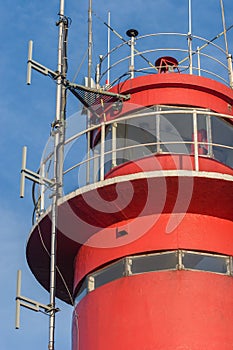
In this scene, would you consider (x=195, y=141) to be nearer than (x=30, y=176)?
Yes

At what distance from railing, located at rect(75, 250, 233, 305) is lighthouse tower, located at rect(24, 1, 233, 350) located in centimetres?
2

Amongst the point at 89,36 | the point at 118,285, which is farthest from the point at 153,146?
the point at 89,36

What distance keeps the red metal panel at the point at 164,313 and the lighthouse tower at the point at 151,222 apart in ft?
0.06

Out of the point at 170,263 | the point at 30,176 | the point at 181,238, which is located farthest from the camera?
the point at 30,176

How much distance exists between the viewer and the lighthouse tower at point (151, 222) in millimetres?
16500

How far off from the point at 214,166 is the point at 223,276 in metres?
2.53

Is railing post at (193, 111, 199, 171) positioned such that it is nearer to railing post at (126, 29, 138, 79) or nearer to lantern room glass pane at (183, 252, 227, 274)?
lantern room glass pane at (183, 252, 227, 274)

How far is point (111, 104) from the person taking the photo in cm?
1984

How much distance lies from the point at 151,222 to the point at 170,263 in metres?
0.98

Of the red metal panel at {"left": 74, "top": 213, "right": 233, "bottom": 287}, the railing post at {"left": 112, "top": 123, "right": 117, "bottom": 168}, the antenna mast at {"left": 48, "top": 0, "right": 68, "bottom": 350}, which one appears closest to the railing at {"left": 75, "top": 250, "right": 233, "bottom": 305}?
the red metal panel at {"left": 74, "top": 213, "right": 233, "bottom": 287}

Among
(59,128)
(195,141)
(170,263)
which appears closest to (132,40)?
(59,128)

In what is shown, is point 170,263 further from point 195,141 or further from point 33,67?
point 33,67

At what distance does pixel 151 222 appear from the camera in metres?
17.5

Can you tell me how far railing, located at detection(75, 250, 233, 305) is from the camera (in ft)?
55.6
